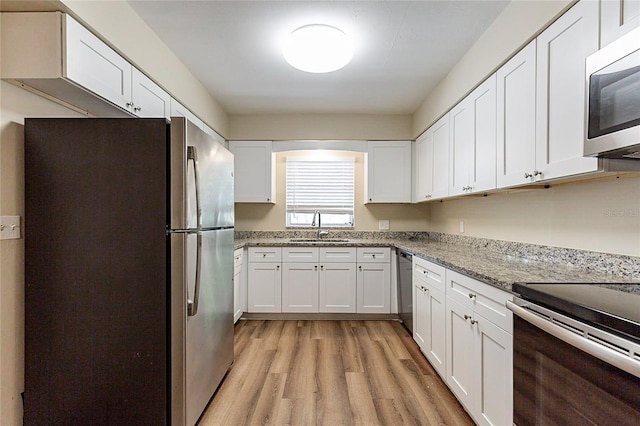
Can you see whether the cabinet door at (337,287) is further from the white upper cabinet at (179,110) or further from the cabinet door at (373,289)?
the white upper cabinet at (179,110)

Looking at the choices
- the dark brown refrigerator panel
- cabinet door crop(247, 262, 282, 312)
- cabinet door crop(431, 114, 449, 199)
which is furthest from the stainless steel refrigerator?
cabinet door crop(431, 114, 449, 199)

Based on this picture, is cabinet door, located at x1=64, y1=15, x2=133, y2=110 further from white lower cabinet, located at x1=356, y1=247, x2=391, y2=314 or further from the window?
white lower cabinet, located at x1=356, y1=247, x2=391, y2=314

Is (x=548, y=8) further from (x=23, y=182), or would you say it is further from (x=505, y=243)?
(x=23, y=182)

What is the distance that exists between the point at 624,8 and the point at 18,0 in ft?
8.24

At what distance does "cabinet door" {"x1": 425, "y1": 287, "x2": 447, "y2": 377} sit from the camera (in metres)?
2.21

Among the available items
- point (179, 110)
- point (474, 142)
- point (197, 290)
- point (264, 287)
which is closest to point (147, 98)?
point (179, 110)

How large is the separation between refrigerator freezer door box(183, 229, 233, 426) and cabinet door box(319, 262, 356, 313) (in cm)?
138

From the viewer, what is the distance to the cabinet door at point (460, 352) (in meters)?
1.80

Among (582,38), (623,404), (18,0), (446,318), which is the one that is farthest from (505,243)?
(18,0)

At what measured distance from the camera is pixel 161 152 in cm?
160

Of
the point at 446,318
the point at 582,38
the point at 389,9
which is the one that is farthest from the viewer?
the point at 446,318

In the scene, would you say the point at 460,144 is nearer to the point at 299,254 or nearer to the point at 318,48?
the point at 318,48

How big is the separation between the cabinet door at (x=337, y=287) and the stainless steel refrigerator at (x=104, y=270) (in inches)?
84.4

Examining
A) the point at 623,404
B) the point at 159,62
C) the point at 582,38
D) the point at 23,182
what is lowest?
the point at 623,404
